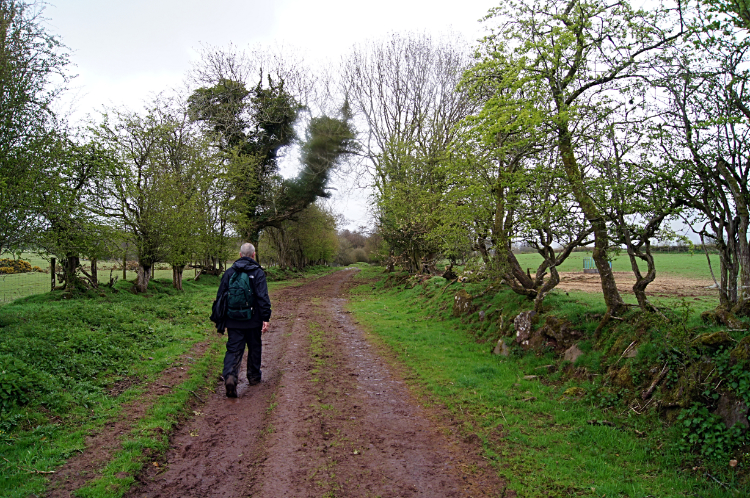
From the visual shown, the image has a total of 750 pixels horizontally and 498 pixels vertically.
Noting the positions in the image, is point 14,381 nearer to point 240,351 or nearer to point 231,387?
point 231,387

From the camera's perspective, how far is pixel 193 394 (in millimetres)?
6512

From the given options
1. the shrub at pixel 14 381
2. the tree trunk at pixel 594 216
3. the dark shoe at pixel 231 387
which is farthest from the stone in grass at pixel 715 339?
the shrub at pixel 14 381

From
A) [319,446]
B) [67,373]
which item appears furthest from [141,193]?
[319,446]

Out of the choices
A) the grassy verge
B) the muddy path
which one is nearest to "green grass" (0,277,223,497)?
the muddy path

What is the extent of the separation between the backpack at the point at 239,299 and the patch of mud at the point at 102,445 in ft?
5.02

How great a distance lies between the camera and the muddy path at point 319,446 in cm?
408

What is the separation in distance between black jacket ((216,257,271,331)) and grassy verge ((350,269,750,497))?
306 cm

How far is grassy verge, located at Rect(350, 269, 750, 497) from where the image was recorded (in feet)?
14.0

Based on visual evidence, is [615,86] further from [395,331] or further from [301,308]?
[301,308]

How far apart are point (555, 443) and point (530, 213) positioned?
502cm

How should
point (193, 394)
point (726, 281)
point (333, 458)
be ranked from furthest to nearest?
1. point (193, 394)
2. point (726, 281)
3. point (333, 458)

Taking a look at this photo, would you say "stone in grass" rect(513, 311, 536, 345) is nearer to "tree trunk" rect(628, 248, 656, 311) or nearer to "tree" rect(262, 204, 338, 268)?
"tree trunk" rect(628, 248, 656, 311)

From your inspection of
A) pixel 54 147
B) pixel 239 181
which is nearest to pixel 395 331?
pixel 54 147

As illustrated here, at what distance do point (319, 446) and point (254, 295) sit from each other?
2.94 metres
